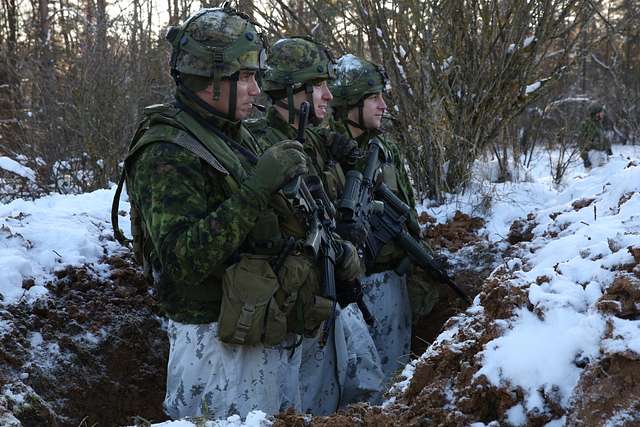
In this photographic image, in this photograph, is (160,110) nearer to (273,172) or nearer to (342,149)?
(273,172)

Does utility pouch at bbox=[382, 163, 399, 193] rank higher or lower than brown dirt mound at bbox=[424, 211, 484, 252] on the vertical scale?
higher

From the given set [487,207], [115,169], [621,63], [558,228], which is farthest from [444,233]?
[621,63]

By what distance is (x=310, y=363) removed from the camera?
3959 mm

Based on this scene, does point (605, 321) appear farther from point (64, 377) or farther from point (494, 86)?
point (494, 86)

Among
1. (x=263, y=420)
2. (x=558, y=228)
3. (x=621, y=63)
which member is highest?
(x=621, y=63)

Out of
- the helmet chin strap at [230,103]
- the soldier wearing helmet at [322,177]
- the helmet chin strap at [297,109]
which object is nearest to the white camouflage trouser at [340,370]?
the soldier wearing helmet at [322,177]

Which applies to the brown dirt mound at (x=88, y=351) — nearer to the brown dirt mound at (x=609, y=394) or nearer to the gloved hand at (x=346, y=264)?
the gloved hand at (x=346, y=264)

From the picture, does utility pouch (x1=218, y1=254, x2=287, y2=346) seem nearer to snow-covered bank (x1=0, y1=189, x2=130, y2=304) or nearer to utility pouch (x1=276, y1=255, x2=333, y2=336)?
utility pouch (x1=276, y1=255, x2=333, y2=336)

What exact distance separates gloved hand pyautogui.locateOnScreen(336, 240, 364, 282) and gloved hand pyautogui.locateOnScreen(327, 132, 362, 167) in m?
1.11

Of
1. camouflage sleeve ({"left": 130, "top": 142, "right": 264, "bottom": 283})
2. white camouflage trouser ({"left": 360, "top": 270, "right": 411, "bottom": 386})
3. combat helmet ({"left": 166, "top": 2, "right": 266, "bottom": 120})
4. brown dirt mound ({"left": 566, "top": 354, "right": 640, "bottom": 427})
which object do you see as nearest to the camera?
brown dirt mound ({"left": 566, "top": 354, "right": 640, "bottom": 427})

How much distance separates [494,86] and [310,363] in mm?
3866

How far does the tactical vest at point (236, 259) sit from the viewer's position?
302 centimetres

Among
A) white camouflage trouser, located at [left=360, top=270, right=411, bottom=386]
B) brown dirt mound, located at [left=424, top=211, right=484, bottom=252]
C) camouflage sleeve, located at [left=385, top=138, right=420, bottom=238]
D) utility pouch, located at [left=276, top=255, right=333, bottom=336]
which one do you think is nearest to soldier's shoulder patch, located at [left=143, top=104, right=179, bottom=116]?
utility pouch, located at [left=276, top=255, right=333, bottom=336]

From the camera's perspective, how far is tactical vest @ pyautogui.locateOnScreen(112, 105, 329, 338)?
302 cm
